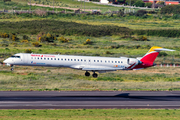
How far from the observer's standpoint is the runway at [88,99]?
2997 cm

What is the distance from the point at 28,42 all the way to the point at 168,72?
4390cm

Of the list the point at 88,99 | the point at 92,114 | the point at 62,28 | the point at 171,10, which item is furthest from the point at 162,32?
the point at 92,114

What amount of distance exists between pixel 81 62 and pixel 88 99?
1670 cm

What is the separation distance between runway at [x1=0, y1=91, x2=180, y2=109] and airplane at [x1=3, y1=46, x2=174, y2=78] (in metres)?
10.8

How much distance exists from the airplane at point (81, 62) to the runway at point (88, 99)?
35.4ft

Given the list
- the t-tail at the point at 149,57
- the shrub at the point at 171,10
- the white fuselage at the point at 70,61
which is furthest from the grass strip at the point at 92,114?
the shrub at the point at 171,10

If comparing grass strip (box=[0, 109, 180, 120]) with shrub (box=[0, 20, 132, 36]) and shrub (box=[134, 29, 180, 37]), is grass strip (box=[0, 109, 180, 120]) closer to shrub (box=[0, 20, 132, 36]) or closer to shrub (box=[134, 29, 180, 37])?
shrub (box=[0, 20, 132, 36])

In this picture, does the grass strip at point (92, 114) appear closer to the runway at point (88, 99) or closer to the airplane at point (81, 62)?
the runway at point (88, 99)

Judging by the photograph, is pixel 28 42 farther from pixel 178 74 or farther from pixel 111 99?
pixel 111 99

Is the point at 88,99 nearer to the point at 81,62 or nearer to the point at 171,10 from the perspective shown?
the point at 81,62

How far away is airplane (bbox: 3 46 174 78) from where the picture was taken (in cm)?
4781

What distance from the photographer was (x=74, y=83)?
46.8 m

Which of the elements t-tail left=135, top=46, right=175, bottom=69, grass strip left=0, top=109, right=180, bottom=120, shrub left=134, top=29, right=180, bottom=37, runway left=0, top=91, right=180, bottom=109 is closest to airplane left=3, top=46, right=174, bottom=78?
t-tail left=135, top=46, right=175, bottom=69

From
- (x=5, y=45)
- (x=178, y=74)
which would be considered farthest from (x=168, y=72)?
(x=5, y=45)
